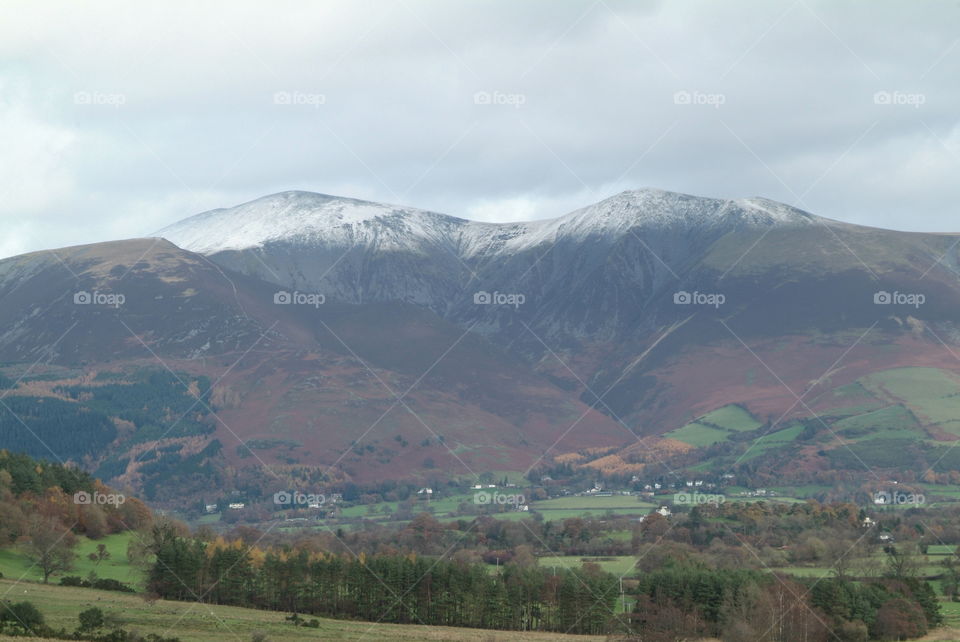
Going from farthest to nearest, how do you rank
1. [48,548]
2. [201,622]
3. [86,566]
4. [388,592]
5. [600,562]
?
[600,562]
[86,566]
[48,548]
[388,592]
[201,622]

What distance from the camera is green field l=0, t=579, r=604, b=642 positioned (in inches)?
3209

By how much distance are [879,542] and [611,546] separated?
3718cm

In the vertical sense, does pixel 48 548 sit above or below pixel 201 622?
above

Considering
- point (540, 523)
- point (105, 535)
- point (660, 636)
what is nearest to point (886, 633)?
point (660, 636)

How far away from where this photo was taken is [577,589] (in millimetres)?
105625

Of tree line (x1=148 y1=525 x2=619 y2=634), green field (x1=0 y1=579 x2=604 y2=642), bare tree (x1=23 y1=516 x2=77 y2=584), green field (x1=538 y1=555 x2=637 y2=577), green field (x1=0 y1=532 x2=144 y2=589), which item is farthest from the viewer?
green field (x1=538 y1=555 x2=637 y2=577)

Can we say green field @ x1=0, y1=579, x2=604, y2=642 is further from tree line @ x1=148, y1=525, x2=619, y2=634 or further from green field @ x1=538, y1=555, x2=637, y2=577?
green field @ x1=538, y1=555, x2=637, y2=577

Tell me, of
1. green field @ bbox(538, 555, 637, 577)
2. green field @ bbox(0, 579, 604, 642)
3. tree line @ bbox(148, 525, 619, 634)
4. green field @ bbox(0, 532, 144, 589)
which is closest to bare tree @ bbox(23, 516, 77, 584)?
green field @ bbox(0, 532, 144, 589)

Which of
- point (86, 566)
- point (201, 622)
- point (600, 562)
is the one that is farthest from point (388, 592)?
point (600, 562)

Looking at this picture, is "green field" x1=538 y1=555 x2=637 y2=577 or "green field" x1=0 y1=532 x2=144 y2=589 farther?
"green field" x1=538 y1=555 x2=637 y2=577

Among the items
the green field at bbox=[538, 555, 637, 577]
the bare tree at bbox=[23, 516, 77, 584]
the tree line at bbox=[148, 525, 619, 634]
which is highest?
the bare tree at bbox=[23, 516, 77, 584]

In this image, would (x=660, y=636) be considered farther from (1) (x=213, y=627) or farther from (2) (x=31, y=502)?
(2) (x=31, y=502)

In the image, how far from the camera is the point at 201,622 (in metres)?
86.8

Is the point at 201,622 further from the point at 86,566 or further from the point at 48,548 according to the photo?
the point at 86,566
